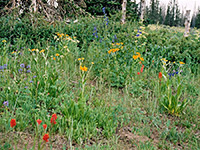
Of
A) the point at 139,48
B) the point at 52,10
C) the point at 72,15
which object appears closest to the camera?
the point at 139,48

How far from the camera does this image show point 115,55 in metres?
4.48

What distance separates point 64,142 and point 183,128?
75.9 inches

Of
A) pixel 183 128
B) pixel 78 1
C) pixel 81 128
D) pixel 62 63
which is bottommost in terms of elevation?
pixel 183 128

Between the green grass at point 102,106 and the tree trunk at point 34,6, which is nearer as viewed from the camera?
the green grass at point 102,106

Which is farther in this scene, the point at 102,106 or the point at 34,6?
the point at 34,6

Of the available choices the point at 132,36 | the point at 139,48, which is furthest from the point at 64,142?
the point at 132,36

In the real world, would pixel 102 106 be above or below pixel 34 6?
below

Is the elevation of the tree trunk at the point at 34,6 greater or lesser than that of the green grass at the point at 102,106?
greater

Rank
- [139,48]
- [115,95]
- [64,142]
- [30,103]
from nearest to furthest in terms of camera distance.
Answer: [64,142], [30,103], [115,95], [139,48]

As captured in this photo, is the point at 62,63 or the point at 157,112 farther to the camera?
the point at 62,63

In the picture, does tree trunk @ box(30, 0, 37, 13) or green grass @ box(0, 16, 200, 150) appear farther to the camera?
tree trunk @ box(30, 0, 37, 13)

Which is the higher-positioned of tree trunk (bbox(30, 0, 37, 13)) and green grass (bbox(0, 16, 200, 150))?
tree trunk (bbox(30, 0, 37, 13))

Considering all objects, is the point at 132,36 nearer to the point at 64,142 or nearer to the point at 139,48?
the point at 139,48

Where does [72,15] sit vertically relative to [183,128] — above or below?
above
